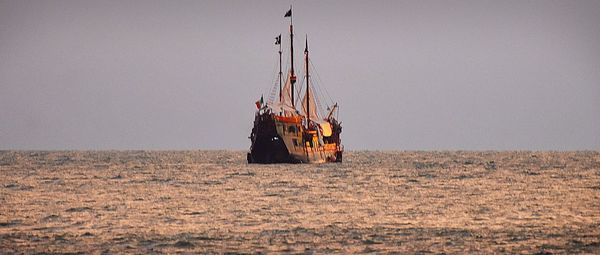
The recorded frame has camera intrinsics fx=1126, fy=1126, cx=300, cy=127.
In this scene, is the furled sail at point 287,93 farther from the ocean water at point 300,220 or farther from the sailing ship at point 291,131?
the ocean water at point 300,220

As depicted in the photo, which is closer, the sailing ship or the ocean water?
the ocean water

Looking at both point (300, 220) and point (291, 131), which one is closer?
point (300, 220)

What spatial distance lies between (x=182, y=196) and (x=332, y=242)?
2839cm

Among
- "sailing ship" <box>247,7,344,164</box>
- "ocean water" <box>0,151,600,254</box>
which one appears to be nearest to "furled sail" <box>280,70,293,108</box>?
"sailing ship" <box>247,7,344,164</box>

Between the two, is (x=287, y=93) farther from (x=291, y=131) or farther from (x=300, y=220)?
(x=300, y=220)

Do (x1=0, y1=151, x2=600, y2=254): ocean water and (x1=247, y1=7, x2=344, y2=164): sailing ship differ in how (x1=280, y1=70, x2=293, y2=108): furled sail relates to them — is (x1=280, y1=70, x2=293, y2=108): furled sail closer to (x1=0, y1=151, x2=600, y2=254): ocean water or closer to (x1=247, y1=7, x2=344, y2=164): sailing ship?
(x1=247, y1=7, x2=344, y2=164): sailing ship

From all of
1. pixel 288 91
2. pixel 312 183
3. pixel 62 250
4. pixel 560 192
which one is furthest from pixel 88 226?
pixel 288 91

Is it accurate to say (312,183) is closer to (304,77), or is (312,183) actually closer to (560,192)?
(560,192)

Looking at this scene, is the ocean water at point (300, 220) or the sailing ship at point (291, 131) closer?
the ocean water at point (300, 220)

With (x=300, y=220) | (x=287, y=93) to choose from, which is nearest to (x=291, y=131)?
(x=287, y=93)

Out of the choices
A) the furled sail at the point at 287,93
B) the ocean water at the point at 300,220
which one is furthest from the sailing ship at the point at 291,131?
the ocean water at the point at 300,220

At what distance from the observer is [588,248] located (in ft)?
108

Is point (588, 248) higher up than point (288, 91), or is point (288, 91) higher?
point (288, 91)

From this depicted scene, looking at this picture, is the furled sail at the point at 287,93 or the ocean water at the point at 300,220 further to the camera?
the furled sail at the point at 287,93
